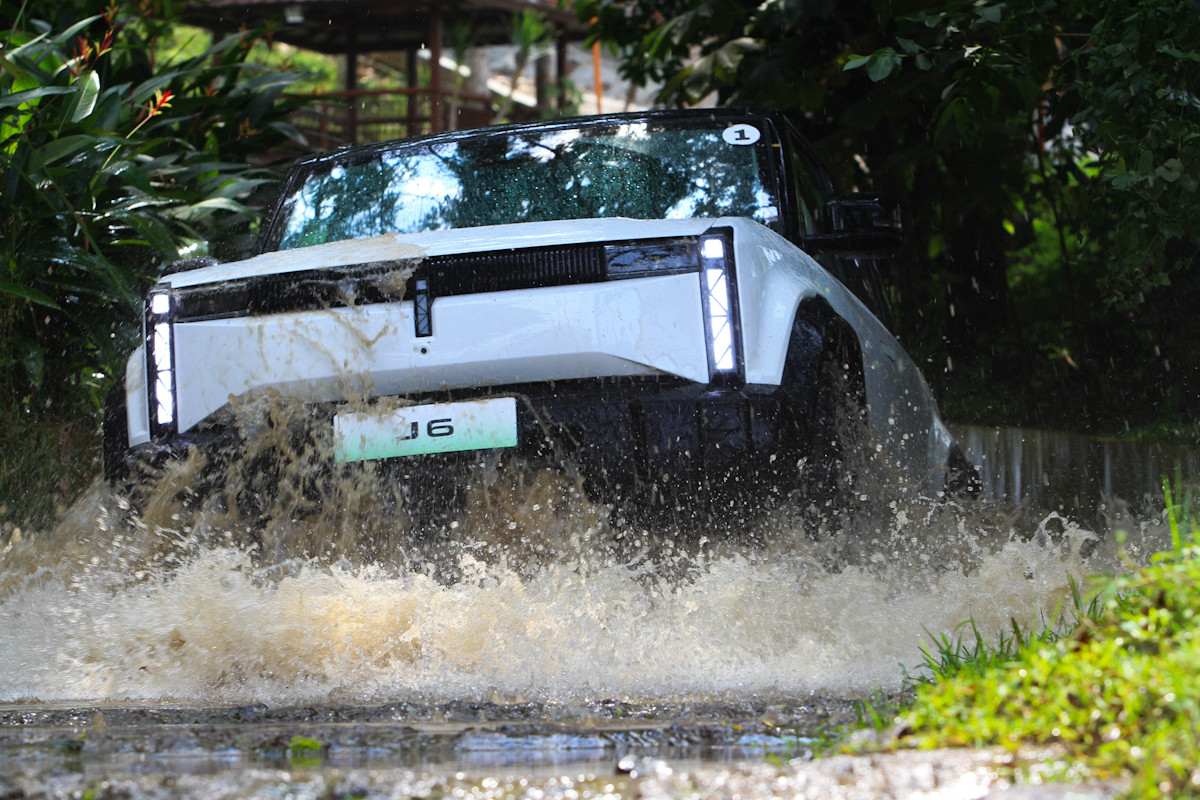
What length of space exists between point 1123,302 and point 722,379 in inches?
123

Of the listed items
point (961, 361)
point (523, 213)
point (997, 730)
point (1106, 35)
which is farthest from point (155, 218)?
point (961, 361)

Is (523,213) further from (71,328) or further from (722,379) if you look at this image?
(71,328)

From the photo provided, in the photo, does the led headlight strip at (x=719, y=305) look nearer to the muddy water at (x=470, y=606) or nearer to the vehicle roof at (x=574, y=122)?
the muddy water at (x=470, y=606)

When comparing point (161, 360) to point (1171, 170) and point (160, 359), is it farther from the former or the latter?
point (1171, 170)

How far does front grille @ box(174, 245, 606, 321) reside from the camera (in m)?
3.15

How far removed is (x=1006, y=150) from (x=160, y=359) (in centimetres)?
593

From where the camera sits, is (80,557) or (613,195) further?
(613,195)

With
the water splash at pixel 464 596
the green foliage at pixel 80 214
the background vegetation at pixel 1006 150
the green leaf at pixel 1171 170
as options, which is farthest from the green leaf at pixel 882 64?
the green foliage at pixel 80 214

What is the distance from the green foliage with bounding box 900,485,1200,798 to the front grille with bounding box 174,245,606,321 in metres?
1.44

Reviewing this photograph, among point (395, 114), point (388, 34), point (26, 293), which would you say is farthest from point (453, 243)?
point (395, 114)

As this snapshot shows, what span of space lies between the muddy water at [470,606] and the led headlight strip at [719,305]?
0.44 metres

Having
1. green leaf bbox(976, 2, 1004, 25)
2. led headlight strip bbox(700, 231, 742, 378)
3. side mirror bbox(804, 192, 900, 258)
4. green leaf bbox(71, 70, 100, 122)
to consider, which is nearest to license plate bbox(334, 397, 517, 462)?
led headlight strip bbox(700, 231, 742, 378)

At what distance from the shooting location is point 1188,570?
222cm

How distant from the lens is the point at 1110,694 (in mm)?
1925
